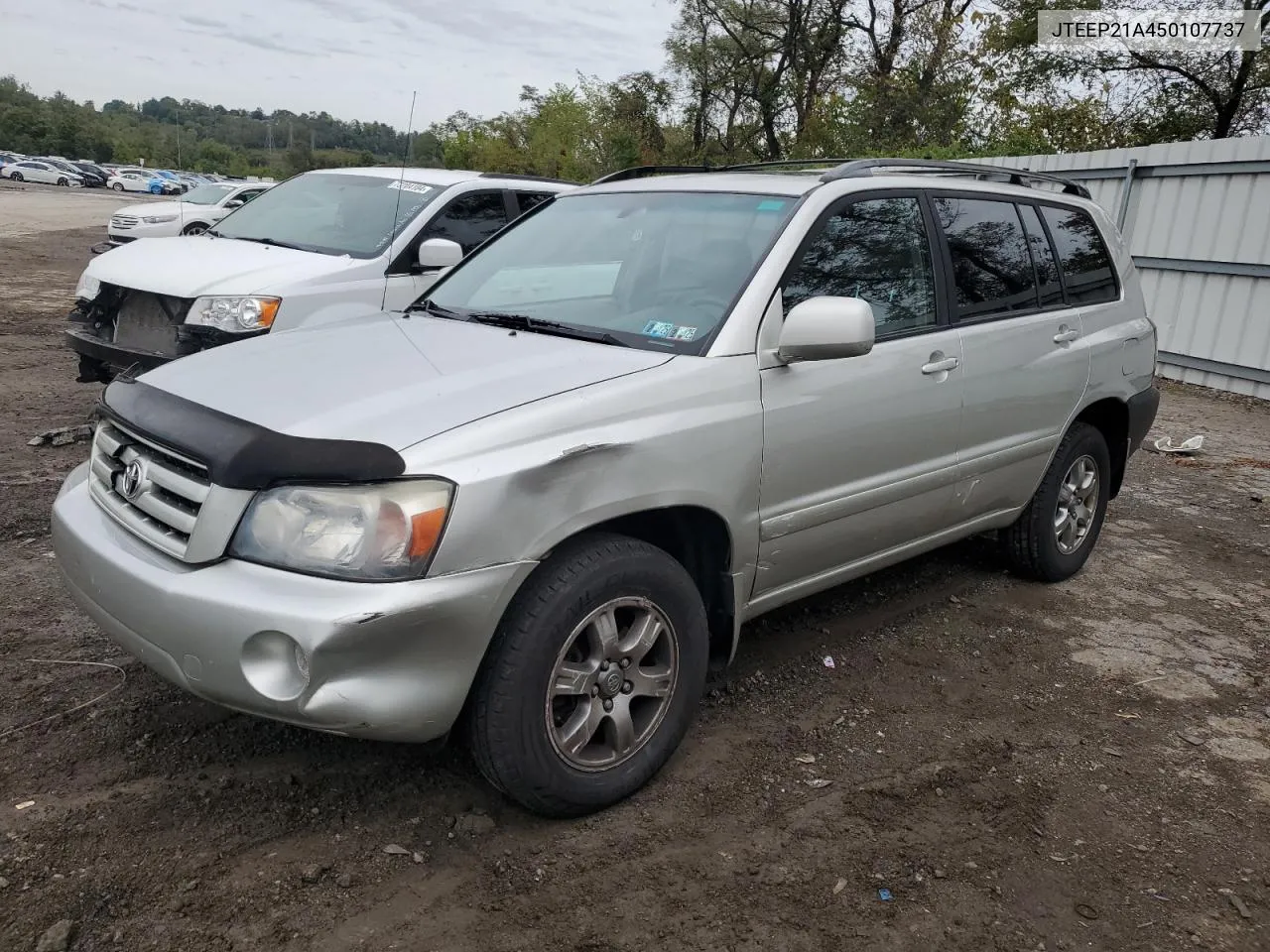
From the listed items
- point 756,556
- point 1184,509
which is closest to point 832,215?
point 756,556

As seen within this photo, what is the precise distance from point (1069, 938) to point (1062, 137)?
2277 centimetres

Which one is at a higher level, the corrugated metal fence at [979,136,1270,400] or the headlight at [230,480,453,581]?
the corrugated metal fence at [979,136,1270,400]

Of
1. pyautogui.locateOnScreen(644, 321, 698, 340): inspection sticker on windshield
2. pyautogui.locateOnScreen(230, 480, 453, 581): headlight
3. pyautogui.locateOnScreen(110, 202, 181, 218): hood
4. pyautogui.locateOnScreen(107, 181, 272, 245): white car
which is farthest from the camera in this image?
pyautogui.locateOnScreen(110, 202, 181, 218): hood

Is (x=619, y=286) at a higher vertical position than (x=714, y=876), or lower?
higher

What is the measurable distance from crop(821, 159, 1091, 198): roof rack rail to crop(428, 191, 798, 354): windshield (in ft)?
1.26

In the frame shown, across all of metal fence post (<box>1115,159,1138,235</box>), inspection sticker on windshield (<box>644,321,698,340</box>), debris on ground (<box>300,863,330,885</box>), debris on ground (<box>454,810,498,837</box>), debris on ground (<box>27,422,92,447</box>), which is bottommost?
debris on ground (<box>300,863,330,885</box>)

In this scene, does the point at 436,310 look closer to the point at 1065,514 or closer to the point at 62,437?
the point at 1065,514

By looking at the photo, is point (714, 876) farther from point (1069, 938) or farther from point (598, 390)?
point (598, 390)

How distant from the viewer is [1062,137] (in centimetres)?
2197

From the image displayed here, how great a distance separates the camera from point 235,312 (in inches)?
225

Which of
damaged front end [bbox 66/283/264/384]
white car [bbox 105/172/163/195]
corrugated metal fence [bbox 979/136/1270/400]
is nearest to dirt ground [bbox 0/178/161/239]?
white car [bbox 105/172/163/195]

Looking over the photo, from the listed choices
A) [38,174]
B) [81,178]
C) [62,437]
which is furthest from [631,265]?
[81,178]

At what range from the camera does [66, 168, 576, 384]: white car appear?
5773mm

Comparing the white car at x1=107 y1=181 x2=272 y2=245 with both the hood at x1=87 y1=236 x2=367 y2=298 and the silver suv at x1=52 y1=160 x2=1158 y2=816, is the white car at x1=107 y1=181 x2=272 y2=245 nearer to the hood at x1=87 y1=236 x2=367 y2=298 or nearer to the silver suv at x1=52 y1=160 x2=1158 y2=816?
the hood at x1=87 y1=236 x2=367 y2=298
